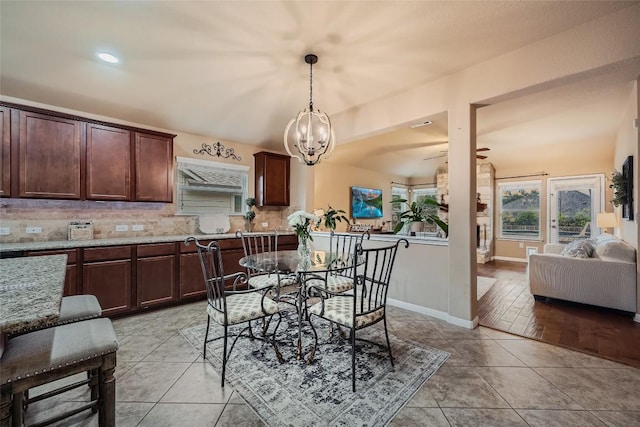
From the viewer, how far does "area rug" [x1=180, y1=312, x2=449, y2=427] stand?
1.59 m

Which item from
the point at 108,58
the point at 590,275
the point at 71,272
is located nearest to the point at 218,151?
the point at 108,58

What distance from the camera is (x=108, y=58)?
249 cm

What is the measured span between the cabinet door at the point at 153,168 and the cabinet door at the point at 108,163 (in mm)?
109

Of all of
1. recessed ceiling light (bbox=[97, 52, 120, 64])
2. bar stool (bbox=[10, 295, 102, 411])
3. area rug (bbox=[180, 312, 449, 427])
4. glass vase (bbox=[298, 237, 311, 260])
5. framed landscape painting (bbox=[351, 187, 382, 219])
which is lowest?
area rug (bbox=[180, 312, 449, 427])

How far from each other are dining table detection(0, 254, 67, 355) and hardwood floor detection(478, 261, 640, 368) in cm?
348

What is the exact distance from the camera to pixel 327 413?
62.4 inches

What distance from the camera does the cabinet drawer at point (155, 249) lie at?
10.4 feet

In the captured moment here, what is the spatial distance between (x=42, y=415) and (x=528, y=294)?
17.6 feet

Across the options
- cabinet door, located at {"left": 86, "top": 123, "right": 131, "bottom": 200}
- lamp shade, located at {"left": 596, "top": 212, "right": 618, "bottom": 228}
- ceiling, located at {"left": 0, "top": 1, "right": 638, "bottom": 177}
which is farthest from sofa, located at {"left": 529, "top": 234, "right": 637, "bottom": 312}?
cabinet door, located at {"left": 86, "top": 123, "right": 131, "bottom": 200}

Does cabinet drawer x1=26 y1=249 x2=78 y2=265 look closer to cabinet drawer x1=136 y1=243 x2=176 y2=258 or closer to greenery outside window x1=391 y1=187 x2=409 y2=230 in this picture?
cabinet drawer x1=136 y1=243 x2=176 y2=258

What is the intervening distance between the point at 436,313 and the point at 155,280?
11.2 feet

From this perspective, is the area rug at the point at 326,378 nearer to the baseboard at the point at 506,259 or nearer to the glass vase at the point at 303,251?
the glass vase at the point at 303,251

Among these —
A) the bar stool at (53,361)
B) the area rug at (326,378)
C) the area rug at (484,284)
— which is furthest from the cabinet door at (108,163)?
the area rug at (484,284)

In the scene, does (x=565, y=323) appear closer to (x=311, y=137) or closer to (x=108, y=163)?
(x=311, y=137)
